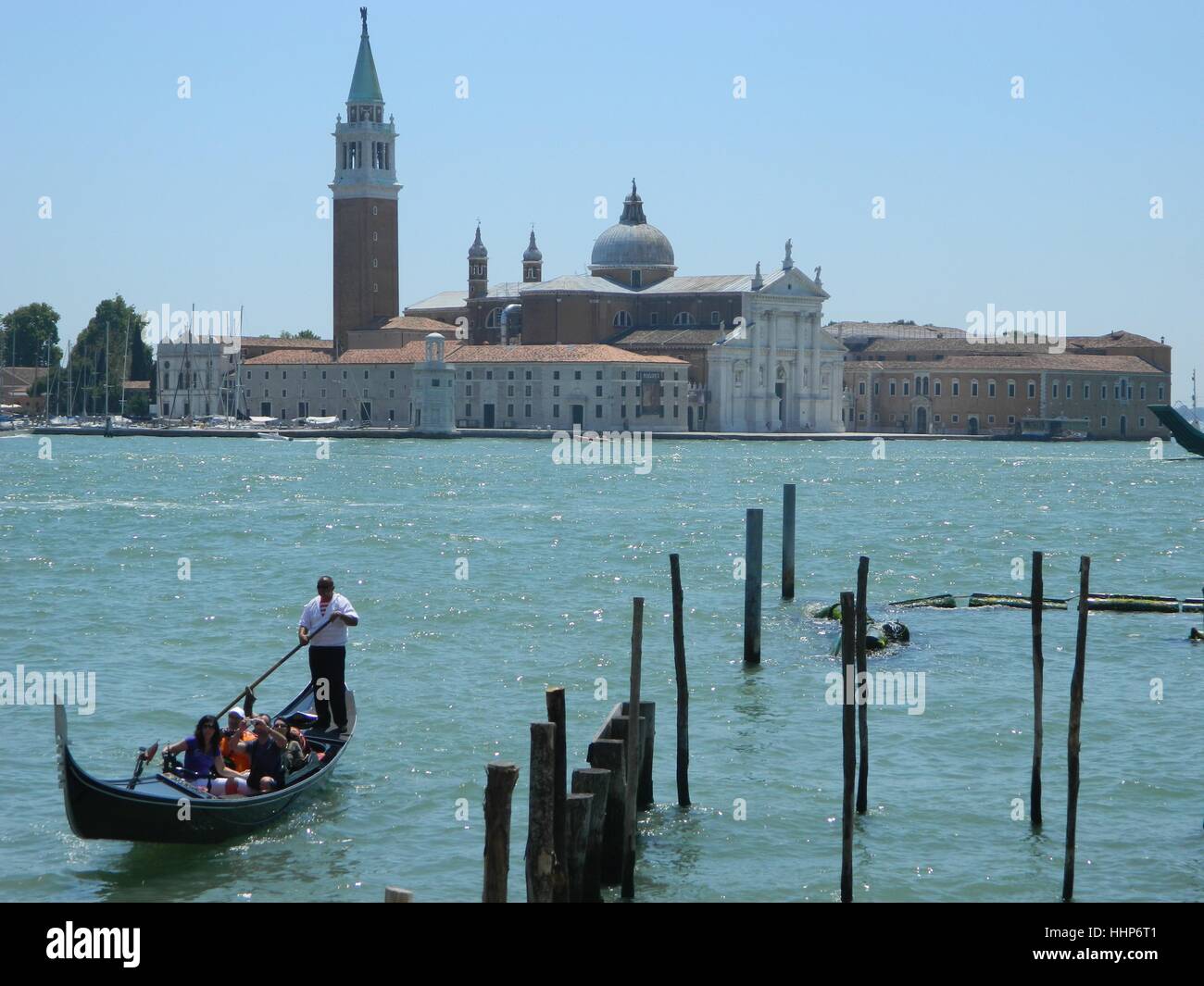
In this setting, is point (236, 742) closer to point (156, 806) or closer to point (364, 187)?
point (156, 806)

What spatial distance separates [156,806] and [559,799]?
2390mm

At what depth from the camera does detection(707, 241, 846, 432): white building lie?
73062 millimetres

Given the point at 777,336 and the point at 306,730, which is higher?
the point at 777,336

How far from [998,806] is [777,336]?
64.8 meters

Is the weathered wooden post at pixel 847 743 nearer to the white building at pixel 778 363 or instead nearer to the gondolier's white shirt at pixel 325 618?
the gondolier's white shirt at pixel 325 618

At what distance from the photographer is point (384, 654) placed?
15297 mm

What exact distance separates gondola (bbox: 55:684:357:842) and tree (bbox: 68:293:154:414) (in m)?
76.1

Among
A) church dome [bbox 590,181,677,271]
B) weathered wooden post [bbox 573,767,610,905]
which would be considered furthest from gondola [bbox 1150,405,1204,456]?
weathered wooden post [bbox 573,767,610,905]

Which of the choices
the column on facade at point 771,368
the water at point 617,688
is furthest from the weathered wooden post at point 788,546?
the column on facade at point 771,368

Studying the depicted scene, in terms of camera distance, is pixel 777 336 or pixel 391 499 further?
pixel 777 336

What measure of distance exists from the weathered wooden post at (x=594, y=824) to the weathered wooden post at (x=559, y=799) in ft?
0.83

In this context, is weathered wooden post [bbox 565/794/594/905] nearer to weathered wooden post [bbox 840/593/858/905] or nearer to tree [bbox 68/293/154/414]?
weathered wooden post [bbox 840/593/858/905]
